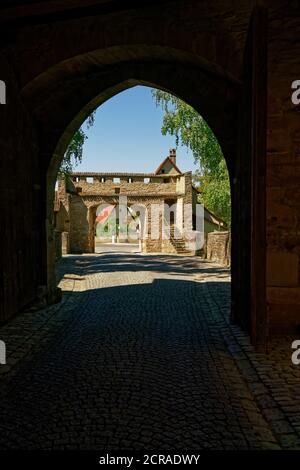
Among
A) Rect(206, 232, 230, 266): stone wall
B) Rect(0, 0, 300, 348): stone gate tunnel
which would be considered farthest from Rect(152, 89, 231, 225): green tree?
Rect(0, 0, 300, 348): stone gate tunnel

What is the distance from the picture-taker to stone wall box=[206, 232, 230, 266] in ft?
51.9

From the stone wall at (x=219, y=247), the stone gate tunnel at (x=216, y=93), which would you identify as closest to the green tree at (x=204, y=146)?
the stone wall at (x=219, y=247)

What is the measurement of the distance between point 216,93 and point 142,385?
16.0ft

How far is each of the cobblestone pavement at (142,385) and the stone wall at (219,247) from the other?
9553mm

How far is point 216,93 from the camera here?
6.40m

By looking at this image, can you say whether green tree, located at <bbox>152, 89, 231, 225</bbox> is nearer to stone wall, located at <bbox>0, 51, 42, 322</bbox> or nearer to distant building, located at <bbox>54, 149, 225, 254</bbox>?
distant building, located at <bbox>54, 149, 225, 254</bbox>

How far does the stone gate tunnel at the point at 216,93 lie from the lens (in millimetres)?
4297

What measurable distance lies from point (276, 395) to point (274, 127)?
336 cm

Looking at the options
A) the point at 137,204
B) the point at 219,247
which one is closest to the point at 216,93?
the point at 219,247

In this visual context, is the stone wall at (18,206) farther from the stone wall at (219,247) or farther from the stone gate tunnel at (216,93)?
the stone wall at (219,247)

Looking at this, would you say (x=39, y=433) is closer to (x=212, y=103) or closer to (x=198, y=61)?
(x=198, y=61)

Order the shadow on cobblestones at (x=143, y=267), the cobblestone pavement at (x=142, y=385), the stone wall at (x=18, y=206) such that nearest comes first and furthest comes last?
the cobblestone pavement at (x=142, y=385) < the stone wall at (x=18, y=206) < the shadow on cobblestones at (x=143, y=267)

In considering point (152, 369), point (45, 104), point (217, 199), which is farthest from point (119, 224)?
point (152, 369)
